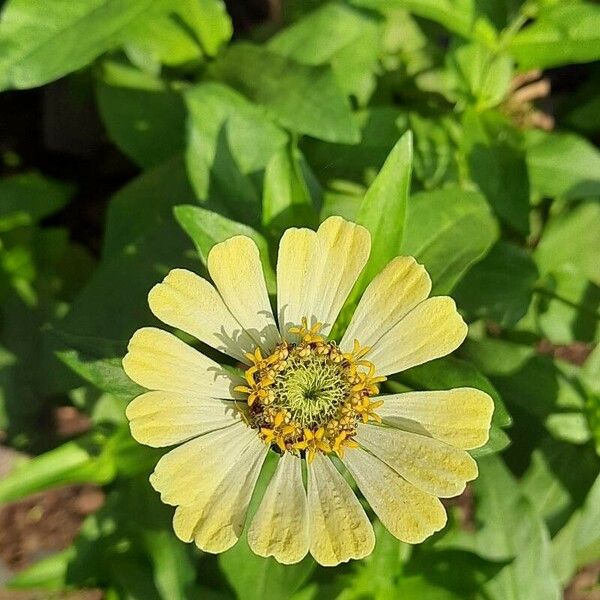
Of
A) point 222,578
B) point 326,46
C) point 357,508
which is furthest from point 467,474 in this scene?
point 326,46

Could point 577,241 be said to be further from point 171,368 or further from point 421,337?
point 171,368

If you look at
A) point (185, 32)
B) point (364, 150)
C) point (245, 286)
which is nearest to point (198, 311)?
point (245, 286)

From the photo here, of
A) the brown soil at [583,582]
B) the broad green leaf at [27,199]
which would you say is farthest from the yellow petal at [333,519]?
the brown soil at [583,582]

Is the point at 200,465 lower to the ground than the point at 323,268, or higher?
lower

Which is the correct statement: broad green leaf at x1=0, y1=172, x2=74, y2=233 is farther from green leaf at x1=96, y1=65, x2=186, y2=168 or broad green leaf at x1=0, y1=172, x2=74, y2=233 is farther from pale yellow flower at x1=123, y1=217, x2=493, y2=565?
pale yellow flower at x1=123, y1=217, x2=493, y2=565

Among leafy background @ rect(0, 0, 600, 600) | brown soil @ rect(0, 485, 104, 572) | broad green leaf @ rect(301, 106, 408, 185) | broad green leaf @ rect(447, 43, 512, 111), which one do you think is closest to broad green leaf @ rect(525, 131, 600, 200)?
leafy background @ rect(0, 0, 600, 600)

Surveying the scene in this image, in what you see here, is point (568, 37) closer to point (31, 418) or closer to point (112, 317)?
point (112, 317)

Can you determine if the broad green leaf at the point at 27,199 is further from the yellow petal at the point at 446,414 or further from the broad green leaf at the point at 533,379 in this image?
the yellow petal at the point at 446,414
